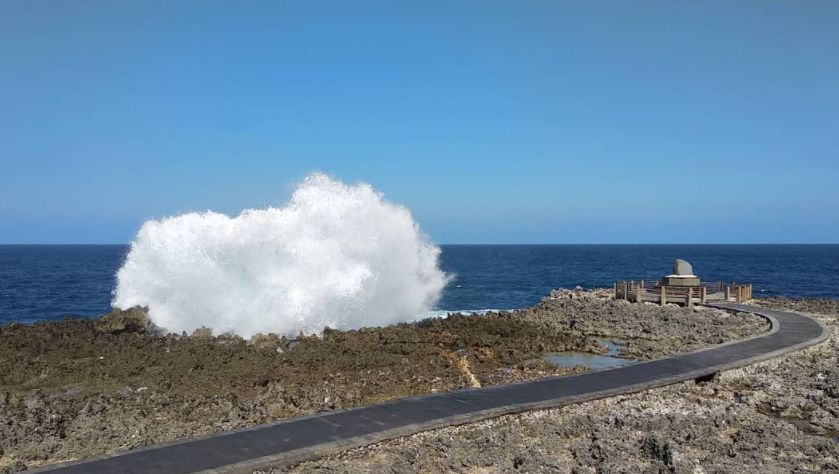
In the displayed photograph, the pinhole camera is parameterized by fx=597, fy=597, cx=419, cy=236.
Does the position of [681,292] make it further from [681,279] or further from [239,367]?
[239,367]

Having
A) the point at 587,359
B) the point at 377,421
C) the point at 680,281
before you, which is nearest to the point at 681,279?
the point at 680,281

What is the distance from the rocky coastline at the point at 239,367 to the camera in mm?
10195

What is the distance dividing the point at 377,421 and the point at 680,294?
21.7 m

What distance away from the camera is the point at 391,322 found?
26.5 meters

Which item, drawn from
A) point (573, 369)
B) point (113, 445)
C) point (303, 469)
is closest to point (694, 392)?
point (573, 369)

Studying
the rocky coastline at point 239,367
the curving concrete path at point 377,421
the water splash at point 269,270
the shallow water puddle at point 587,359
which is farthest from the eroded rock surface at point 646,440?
the water splash at point 269,270

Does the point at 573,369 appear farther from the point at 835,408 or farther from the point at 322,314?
the point at 322,314

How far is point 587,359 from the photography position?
57.7ft

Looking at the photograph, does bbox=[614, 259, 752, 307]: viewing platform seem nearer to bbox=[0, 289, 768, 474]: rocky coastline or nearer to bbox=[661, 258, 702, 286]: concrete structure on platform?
bbox=[661, 258, 702, 286]: concrete structure on platform

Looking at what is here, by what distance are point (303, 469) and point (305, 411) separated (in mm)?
3309

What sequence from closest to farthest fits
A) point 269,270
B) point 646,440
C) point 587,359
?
point 646,440
point 587,359
point 269,270

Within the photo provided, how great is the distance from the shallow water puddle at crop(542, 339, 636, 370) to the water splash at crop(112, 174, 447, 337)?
29.8 ft

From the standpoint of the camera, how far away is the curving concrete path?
764cm

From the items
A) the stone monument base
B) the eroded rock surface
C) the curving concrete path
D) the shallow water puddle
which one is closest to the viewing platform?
the stone monument base
